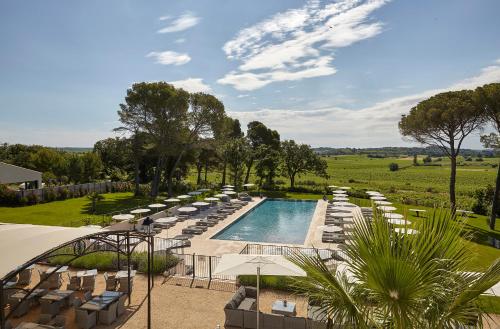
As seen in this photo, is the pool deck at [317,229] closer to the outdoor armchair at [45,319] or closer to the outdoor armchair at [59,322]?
the outdoor armchair at [59,322]

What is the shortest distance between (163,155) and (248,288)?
89.3 feet

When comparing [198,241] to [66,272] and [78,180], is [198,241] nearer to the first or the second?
[66,272]

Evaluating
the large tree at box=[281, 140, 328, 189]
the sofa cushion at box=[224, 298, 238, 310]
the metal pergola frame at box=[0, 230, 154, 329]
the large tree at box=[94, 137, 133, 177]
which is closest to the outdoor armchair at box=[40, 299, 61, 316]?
the metal pergola frame at box=[0, 230, 154, 329]

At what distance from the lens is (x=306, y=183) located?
1823 inches

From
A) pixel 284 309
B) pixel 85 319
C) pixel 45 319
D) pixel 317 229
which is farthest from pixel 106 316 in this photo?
pixel 317 229

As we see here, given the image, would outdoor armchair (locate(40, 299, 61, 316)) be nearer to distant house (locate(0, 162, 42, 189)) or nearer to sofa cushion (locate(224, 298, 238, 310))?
sofa cushion (locate(224, 298, 238, 310))

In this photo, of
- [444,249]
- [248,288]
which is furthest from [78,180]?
[444,249]

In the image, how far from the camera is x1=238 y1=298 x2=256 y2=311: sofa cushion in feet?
35.2

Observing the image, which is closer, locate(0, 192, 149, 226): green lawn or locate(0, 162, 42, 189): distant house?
locate(0, 192, 149, 226): green lawn

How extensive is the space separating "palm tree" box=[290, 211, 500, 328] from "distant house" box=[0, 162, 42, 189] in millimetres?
35110

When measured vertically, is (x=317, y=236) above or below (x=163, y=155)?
below

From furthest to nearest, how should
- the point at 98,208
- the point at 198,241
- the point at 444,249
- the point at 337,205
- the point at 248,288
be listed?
the point at 98,208 → the point at 337,205 → the point at 198,241 → the point at 248,288 → the point at 444,249

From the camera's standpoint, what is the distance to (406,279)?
3.19 m

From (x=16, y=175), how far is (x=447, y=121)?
1459 inches
